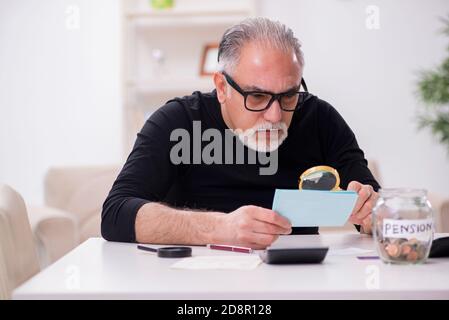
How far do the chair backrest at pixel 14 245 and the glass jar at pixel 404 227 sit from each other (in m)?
0.81

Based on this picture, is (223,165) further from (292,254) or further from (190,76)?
(190,76)

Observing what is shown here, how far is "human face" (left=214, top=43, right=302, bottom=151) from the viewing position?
201 cm

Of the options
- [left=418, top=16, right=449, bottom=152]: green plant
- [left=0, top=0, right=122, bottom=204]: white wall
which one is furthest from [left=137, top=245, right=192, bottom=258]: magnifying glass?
[left=0, top=0, right=122, bottom=204]: white wall

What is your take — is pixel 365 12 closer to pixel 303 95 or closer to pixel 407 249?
pixel 303 95

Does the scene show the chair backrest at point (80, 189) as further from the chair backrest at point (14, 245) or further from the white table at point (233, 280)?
the white table at point (233, 280)

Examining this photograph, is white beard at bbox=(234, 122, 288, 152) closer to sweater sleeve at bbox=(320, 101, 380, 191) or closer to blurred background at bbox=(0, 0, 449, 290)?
sweater sleeve at bbox=(320, 101, 380, 191)

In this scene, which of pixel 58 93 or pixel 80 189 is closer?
pixel 80 189

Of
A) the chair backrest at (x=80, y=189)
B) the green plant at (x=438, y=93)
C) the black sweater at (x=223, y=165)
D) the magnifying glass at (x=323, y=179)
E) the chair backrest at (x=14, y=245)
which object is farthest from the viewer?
the green plant at (x=438, y=93)

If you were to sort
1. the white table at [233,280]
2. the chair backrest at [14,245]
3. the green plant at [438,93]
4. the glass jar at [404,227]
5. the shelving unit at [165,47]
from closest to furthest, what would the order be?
the white table at [233,280] < the glass jar at [404,227] < the chair backrest at [14,245] < the green plant at [438,93] < the shelving unit at [165,47]

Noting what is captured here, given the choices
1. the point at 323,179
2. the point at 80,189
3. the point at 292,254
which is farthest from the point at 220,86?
the point at 80,189

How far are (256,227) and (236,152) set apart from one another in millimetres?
661

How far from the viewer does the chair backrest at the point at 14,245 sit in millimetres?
1563

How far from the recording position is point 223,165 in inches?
89.4

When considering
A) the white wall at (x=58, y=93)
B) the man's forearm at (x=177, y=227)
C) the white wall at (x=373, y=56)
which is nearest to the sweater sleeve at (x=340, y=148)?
the man's forearm at (x=177, y=227)
